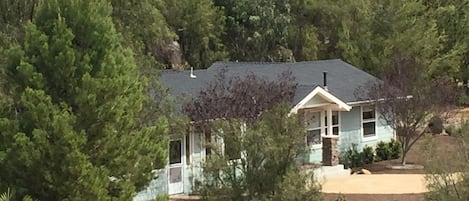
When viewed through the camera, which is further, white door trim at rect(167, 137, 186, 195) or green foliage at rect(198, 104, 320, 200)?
white door trim at rect(167, 137, 186, 195)

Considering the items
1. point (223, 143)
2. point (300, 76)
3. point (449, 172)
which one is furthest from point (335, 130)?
point (449, 172)

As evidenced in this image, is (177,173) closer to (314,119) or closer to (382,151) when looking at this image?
(314,119)

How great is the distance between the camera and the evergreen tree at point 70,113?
45.8ft

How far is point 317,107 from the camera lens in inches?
1206

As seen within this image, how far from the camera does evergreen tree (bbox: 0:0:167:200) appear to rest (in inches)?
550

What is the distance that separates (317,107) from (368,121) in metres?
3.25

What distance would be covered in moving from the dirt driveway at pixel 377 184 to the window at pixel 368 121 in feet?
12.6

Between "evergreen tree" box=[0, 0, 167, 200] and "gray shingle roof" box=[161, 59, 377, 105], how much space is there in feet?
43.8

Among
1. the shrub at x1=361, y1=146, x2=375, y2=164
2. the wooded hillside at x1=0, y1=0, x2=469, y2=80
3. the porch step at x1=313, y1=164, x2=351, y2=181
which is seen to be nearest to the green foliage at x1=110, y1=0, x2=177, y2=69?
the porch step at x1=313, y1=164, x2=351, y2=181

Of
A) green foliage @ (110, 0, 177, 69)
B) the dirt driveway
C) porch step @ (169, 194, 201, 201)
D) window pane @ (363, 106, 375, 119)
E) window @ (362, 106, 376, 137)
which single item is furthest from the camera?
window @ (362, 106, 376, 137)

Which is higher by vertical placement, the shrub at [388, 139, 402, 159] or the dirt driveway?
the shrub at [388, 139, 402, 159]

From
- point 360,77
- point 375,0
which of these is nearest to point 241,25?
point 375,0

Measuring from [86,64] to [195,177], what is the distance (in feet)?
14.6

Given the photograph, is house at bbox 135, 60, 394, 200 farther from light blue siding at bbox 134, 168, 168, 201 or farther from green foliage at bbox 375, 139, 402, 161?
green foliage at bbox 375, 139, 402, 161
